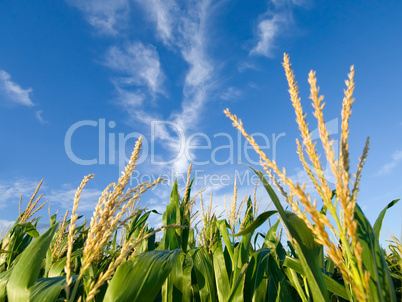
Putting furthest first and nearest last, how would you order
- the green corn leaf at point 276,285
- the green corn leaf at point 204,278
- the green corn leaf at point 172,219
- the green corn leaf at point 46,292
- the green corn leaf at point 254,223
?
the green corn leaf at point 172,219, the green corn leaf at point 204,278, the green corn leaf at point 276,285, the green corn leaf at point 46,292, the green corn leaf at point 254,223

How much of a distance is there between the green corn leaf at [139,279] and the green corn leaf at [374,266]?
1170 mm

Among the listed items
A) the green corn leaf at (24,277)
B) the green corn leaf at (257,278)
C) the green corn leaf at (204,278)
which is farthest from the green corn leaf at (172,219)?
the green corn leaf at (24,277)

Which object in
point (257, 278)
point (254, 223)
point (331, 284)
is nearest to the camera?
point (254, 223)

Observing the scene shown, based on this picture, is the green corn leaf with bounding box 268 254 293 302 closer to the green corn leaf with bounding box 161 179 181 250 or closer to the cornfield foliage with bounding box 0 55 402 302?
the cornfield foliage with bounding box 0 55 402 302

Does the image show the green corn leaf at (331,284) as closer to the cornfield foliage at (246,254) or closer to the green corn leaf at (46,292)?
the cornfield foliage at (246,254)

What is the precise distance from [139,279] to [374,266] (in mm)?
1294

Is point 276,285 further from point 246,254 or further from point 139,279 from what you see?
point 139,279

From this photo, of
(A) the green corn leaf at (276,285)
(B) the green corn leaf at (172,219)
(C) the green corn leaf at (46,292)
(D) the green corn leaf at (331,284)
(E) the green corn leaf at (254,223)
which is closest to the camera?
(E) the green corn leaf at (254,223)

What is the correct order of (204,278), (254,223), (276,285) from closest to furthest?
(254,223), (276,285), (204,278)

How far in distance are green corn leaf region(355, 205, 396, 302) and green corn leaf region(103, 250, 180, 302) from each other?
3.84 feet

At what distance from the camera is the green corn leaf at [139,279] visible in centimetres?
160

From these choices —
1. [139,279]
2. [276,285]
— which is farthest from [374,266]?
[276,285]

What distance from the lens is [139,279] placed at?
1698mm

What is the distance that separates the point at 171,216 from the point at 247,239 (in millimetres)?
980
